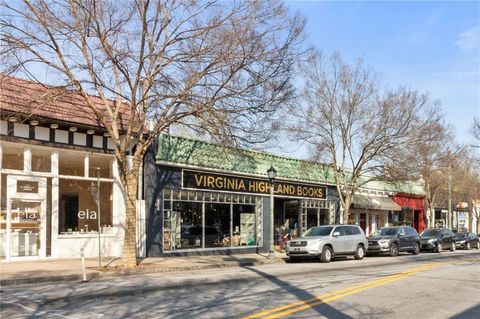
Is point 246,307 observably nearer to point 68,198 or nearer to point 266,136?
point 266,136

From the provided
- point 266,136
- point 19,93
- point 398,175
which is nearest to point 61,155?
point 19,93

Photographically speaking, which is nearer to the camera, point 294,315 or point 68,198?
point 294,315

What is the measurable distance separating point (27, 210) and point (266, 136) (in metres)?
8.80

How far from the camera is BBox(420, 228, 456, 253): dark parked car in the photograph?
101 feet

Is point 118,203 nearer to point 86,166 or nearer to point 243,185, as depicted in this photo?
point 86,166

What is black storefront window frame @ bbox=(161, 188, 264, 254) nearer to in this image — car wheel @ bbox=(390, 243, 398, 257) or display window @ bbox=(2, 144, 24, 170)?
display window @ bbox=(2, 144, 24, 170)

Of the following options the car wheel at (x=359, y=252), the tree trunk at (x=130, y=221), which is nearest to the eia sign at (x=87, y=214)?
the tree trunk at (x=130, y=221)

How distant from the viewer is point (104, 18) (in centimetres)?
1631

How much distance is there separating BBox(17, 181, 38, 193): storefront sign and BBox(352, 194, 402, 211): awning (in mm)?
21403

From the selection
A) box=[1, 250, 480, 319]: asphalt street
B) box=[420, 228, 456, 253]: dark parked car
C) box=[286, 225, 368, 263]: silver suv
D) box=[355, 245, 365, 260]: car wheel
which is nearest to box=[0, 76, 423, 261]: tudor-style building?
box=[286, 225, 368, 263]: silver suv

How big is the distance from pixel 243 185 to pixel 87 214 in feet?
27.7

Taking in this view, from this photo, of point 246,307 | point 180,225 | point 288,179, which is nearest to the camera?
point 246,307

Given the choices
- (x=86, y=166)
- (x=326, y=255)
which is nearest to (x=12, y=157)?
(x=86, y=166)

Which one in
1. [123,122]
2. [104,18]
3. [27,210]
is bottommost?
[27,210]
